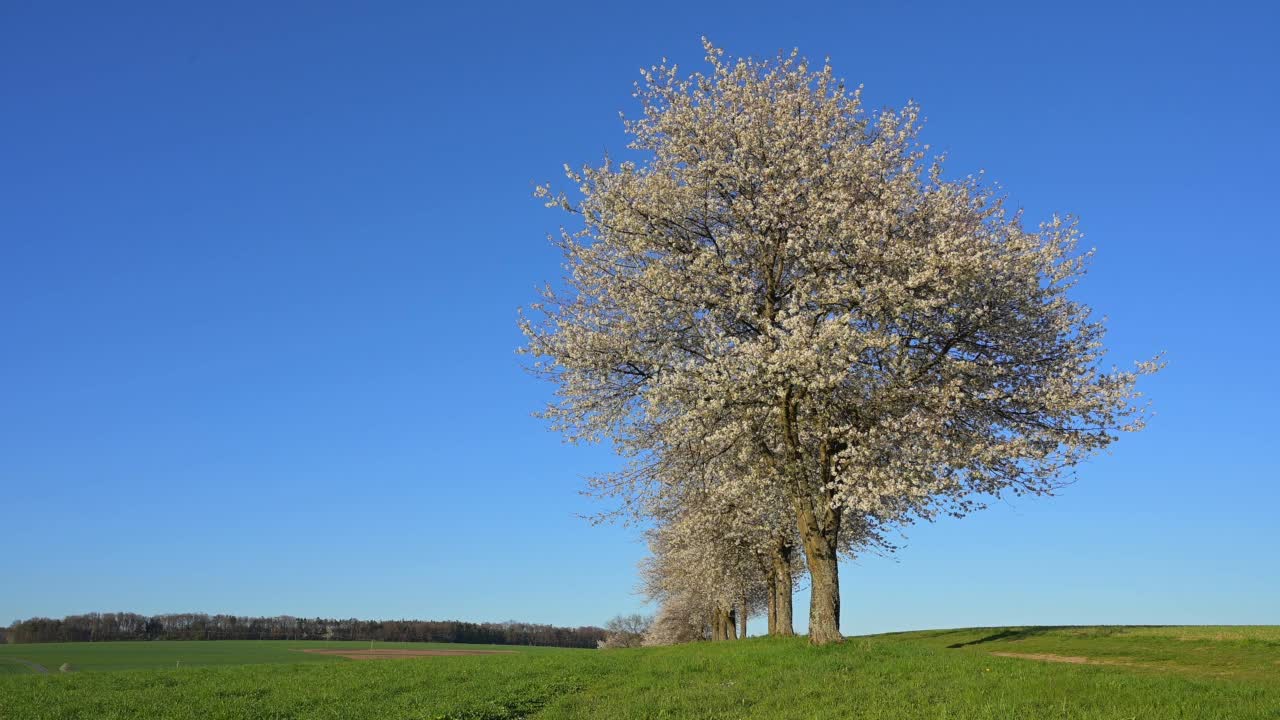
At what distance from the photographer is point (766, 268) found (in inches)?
1137

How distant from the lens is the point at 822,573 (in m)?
27.9

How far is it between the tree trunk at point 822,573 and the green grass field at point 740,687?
93cm

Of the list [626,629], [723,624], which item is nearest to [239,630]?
[626,629]

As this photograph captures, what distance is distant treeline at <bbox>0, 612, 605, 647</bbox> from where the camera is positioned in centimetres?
12175

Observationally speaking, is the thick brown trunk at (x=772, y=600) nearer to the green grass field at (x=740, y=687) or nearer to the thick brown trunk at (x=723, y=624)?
the thick brown trunk at (x=723, y=624)

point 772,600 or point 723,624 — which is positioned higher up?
point 772,600

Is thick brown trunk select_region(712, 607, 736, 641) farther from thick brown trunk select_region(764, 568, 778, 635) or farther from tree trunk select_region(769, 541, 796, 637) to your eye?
tree trunk select_region(769, 541, 796, 637)

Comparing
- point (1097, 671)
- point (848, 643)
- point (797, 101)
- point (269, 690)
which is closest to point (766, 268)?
point (797, 101)

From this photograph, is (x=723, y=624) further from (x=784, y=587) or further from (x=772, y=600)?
(x=784, y=587)

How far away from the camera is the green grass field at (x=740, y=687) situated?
1638cm

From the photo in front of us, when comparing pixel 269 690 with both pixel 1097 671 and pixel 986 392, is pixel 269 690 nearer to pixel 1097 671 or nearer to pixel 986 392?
pixel 1097 671

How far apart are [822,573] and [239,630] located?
146 m

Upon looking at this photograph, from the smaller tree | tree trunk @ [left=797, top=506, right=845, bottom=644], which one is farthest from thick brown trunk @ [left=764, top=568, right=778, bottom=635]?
the smaller tree

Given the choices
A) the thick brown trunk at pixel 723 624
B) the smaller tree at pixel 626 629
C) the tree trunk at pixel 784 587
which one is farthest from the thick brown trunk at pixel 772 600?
the smaller tree at pixel 626 629
